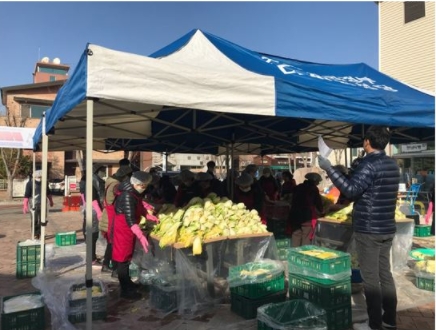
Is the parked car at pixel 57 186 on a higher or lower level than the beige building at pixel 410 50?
lower

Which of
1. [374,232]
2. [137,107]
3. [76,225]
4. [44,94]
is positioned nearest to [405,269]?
[374,232]

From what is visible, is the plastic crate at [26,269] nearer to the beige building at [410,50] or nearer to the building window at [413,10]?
the beige building at [410,50]

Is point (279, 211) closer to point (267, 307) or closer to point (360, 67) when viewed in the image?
point (360, 67)

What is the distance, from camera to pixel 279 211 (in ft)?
23.4

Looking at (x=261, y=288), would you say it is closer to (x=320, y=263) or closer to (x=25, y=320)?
(x=320, y=263)

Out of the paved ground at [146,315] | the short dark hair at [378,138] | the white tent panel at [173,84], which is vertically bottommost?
the paved ground at [146,315]

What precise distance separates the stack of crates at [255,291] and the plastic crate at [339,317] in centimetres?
70

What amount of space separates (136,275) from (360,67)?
16.9 feet

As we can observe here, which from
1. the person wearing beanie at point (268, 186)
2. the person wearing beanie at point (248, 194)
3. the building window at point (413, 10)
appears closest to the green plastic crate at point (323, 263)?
the person wearing beanie at point (248, 194)

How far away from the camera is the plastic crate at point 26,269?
19.1 ft

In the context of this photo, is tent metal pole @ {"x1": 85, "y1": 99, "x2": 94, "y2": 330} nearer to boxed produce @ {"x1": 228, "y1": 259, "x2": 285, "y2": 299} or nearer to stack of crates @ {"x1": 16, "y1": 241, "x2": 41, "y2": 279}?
boxed produce @ {"x1": 228, "y1": 259, "x2": 285, "y2": 299}

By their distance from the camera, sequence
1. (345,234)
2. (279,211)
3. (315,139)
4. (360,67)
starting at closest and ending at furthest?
(345,234) → (360,67) → (279,211) → (315,139)

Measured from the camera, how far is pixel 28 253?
231 inches

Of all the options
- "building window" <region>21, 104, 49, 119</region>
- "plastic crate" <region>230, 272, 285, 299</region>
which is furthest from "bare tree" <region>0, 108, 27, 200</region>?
"plastic crate" <region>230, 272, 285, 299</region>
